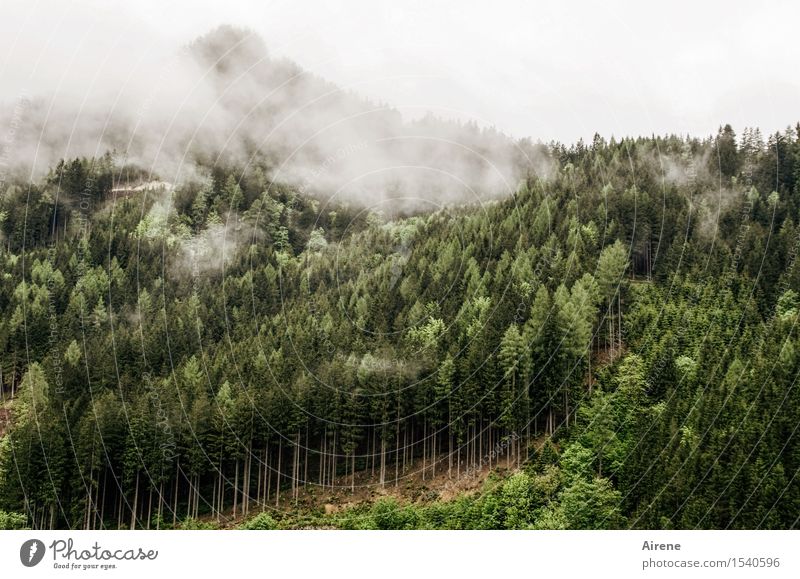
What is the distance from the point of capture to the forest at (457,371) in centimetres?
5041

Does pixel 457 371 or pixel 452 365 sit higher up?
pixel 452 365

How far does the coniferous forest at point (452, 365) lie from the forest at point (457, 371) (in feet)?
0.77

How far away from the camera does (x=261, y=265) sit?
11619 cm

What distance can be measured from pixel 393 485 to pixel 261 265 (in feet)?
208

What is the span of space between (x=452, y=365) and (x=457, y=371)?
2.06 feet
